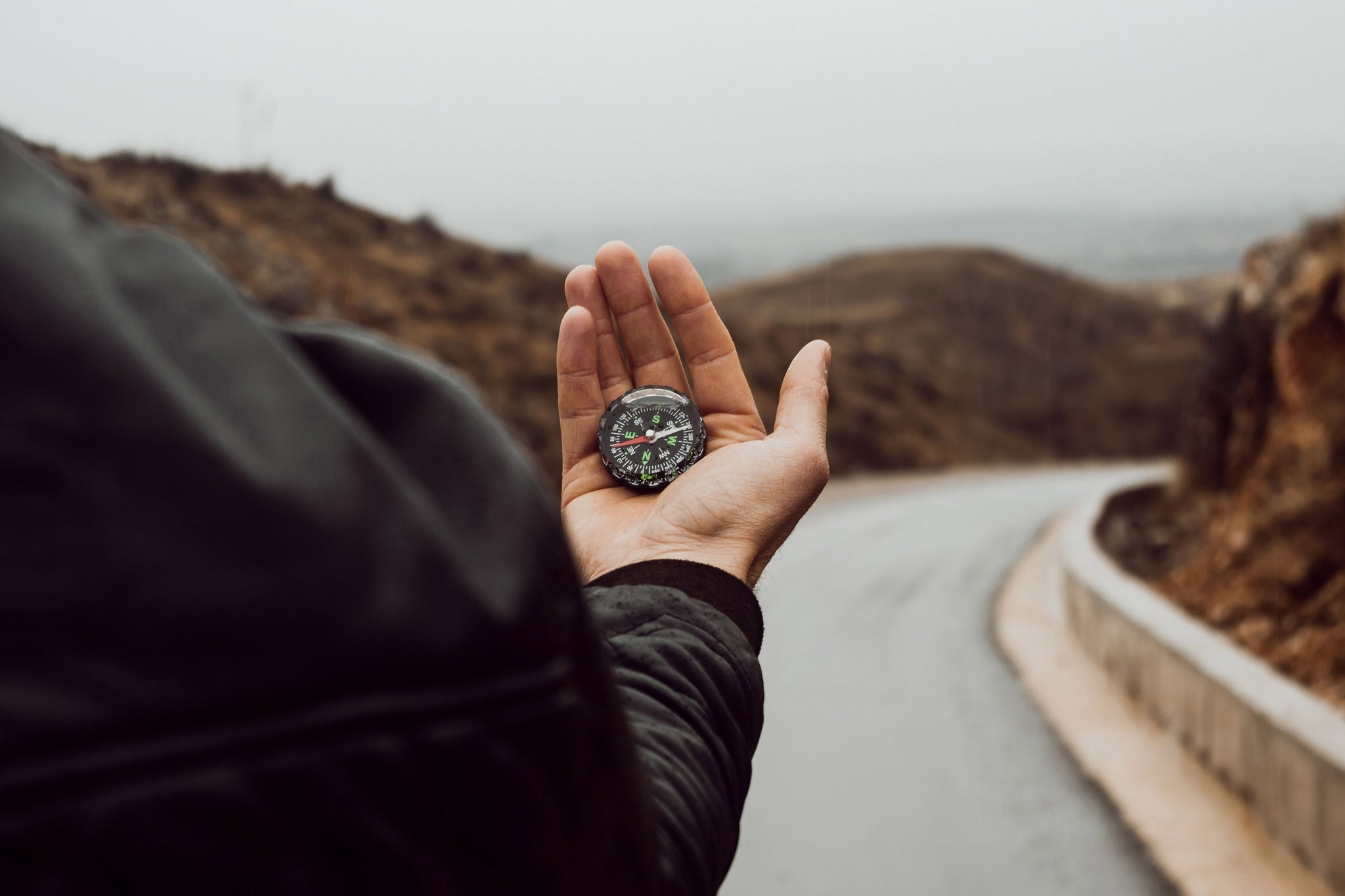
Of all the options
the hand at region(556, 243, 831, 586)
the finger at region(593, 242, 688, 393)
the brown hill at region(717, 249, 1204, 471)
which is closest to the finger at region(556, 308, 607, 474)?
the hand at region(556, 243, 831, 586)

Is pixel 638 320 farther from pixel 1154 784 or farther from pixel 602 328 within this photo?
pixel 1154 784

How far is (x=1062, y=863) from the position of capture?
5.19 meters

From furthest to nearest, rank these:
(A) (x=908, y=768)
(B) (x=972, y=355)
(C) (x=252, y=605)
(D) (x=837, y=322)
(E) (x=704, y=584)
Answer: (B) (x=972, y=355) → (D) (x=837, y=322) → (A) (x=908, y=768) → (E) (x=704, y=584) → (C) (x=252, y=605)

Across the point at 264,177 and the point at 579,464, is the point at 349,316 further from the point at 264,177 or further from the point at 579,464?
the point at 579,464

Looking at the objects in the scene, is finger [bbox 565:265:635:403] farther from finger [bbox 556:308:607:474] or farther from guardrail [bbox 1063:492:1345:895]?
guardrail [bbox 1063:492:1345:895]

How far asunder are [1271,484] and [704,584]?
13.0m

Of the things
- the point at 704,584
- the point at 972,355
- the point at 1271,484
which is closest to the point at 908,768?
the point at 704,584

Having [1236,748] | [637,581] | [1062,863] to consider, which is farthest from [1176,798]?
[637,581]

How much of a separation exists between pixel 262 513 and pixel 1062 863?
5.27 meters

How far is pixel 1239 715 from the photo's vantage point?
18.0 feet

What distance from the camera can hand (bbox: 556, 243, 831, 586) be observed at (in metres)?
2.05

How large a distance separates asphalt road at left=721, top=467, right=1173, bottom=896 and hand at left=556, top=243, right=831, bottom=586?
32 centimetres

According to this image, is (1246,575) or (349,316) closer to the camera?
(1246,575)

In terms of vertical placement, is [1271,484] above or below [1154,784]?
below
